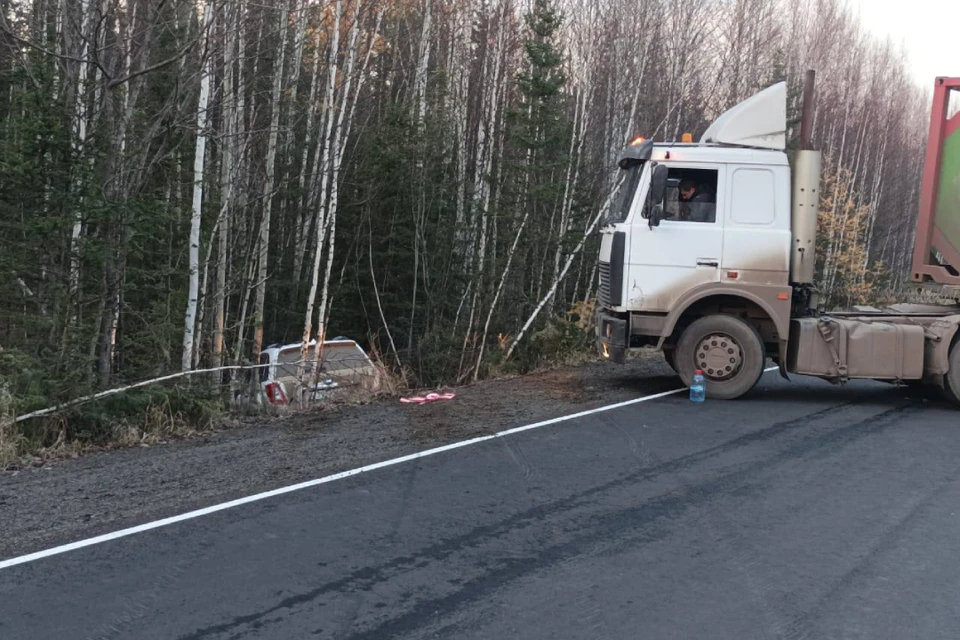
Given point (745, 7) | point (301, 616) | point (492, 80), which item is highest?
point (745, 7)

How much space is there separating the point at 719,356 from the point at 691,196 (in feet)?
6.66

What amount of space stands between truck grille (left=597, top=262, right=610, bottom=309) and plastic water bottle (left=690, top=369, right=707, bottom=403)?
1.43 meters

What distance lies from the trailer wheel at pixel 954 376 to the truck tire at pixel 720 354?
2.25m

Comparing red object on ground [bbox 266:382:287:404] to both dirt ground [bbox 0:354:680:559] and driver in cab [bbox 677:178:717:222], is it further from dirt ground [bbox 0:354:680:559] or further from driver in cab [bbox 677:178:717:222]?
driver in cab [bbox 677:178:717:222]

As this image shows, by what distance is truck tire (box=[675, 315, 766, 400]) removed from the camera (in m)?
10.3

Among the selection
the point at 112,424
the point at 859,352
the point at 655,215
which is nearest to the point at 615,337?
the point at 655,215

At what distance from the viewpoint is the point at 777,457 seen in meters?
7.62

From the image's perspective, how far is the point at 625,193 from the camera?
10422 mm

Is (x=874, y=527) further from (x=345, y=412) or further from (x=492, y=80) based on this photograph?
(x=492, y=80)

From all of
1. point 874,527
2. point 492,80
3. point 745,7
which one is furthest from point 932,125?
point 745,7

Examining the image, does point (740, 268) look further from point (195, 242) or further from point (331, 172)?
point (195, 242)

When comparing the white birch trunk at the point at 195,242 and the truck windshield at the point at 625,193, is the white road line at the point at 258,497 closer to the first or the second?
the truck windshield at the point at 625,193

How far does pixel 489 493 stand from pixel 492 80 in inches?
631

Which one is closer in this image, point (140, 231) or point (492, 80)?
point (140, 231)
